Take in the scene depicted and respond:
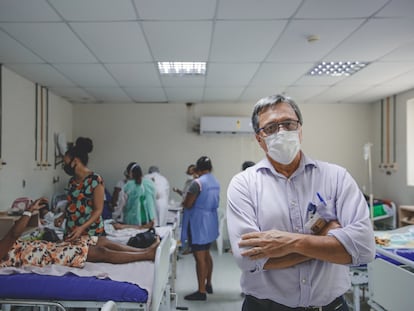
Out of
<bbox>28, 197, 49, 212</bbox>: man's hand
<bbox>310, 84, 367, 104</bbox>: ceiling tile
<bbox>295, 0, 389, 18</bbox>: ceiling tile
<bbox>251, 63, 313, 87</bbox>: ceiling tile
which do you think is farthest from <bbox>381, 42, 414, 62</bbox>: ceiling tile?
<bbox>28, 197, 49, 212</bbox>: man's hand

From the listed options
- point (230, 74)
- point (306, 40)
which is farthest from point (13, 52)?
point (306, 40)

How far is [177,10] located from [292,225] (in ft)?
6.16

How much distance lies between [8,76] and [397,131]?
18.5 feet

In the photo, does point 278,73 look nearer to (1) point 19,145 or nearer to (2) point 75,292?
(2) point 75,292

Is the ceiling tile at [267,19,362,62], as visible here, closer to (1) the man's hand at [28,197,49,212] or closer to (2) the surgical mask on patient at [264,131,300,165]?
(2) the surgical mask on patient at [264,131,300,165]

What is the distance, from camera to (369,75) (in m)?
3.91

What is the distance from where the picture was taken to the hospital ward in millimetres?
1139

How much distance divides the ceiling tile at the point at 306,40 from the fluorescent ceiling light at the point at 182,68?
862mm

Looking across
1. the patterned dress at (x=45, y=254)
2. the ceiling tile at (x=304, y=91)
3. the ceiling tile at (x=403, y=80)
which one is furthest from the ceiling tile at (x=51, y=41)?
the ceiling tile at (x=403, y=80)

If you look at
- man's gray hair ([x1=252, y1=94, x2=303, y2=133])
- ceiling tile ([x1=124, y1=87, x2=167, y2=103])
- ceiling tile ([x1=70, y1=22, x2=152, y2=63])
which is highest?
ceiling tile ([x1=70, y1=22, x2=152, y2=63])

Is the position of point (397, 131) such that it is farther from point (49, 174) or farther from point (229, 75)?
point (49, 174)

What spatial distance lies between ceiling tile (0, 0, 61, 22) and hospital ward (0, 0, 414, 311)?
0.05 ft

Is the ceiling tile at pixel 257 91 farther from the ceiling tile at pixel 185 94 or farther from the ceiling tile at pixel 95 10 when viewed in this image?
the ceiling tile at pixel 95 10

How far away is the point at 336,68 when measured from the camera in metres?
3.72
